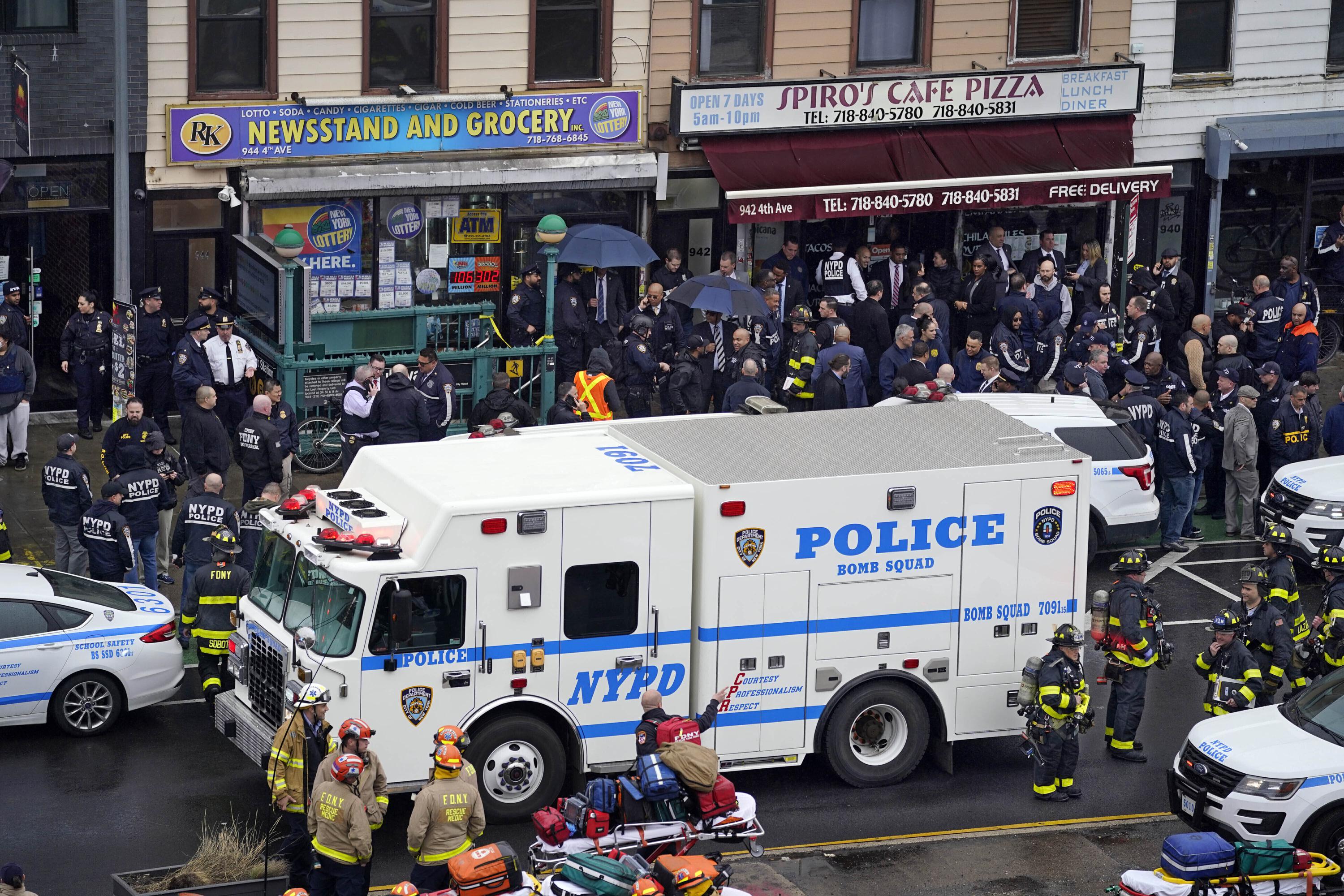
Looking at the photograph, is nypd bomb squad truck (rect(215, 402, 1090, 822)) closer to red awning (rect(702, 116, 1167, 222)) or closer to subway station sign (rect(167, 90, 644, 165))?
subway station sign (rect(167, 90, 644, 165))

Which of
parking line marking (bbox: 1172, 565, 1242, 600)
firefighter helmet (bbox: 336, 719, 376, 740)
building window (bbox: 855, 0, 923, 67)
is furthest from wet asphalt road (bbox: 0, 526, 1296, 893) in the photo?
building window (bbox: 855, 0, 923, 67)

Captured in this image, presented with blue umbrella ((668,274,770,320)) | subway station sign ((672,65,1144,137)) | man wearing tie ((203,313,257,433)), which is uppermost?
subway station sign ((672,65,1144,137))

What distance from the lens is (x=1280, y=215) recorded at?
30.5m

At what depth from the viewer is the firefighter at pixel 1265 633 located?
1669cm

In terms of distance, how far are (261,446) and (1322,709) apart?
1112 cm

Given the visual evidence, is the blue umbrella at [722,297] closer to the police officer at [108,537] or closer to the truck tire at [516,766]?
the police officer at [108,537]

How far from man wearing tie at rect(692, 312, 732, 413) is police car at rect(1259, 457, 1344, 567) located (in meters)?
6.50

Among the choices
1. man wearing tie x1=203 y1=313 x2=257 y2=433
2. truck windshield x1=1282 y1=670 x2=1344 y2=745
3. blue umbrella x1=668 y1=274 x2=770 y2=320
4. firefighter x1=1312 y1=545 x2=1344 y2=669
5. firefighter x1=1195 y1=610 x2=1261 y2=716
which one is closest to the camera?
truck windshield x1=1282 y1=670 x2=1344 y2=745

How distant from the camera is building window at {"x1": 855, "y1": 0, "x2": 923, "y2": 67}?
90.6 feet

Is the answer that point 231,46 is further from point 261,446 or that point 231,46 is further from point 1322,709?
point 1322,709

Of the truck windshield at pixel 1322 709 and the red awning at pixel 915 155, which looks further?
the red awning at pixel 915 155

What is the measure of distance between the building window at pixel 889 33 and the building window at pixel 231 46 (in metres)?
8.33

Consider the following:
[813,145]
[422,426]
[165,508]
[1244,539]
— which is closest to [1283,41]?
[813,145]

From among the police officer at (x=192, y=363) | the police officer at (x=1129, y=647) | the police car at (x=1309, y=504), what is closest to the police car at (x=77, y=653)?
the police officer at (x=192, y=363)
